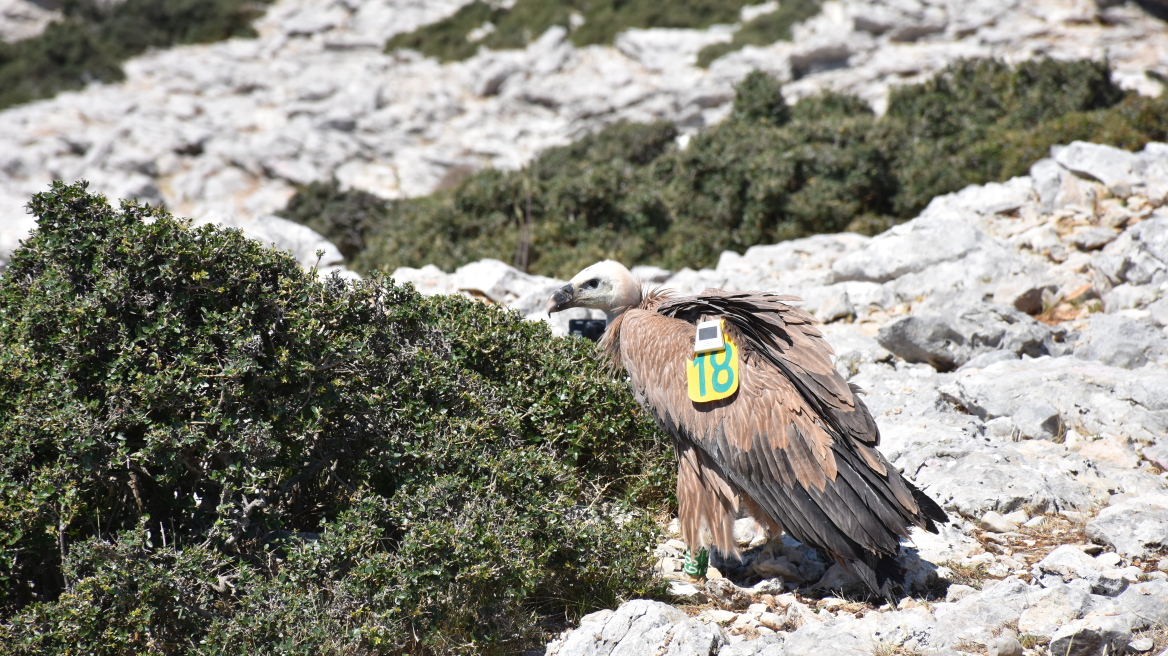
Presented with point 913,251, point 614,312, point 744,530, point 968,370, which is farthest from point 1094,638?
point 913,251

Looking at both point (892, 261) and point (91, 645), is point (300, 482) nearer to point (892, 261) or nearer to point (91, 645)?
point (91, 645)

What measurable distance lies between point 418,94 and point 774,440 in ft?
79.7

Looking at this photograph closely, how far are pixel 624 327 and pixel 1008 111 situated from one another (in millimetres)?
11299

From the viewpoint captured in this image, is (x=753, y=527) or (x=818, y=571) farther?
(x=753, y=527)

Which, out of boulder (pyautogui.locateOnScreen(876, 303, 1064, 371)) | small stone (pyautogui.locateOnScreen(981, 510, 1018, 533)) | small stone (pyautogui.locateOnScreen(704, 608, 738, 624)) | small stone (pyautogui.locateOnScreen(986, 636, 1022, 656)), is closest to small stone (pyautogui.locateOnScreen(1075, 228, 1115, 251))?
boulder (pyautogui.locateOnScreen(876, 303, 1064, 371))

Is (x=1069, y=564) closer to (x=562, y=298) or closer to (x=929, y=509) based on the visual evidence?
(x=929, y=509)

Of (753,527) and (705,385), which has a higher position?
(705,385)

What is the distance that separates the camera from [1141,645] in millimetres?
3484

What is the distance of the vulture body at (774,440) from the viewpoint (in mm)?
4070

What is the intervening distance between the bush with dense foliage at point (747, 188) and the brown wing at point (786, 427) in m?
5.00

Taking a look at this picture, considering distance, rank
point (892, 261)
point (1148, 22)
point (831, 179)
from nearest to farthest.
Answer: point (892, 261), point (831, 179), point (1148, 22)

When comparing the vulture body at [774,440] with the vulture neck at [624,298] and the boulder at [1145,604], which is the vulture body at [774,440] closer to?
the vulture neck at [624,298]

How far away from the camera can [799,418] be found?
4.26m

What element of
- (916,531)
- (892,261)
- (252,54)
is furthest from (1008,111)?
(252,54)
